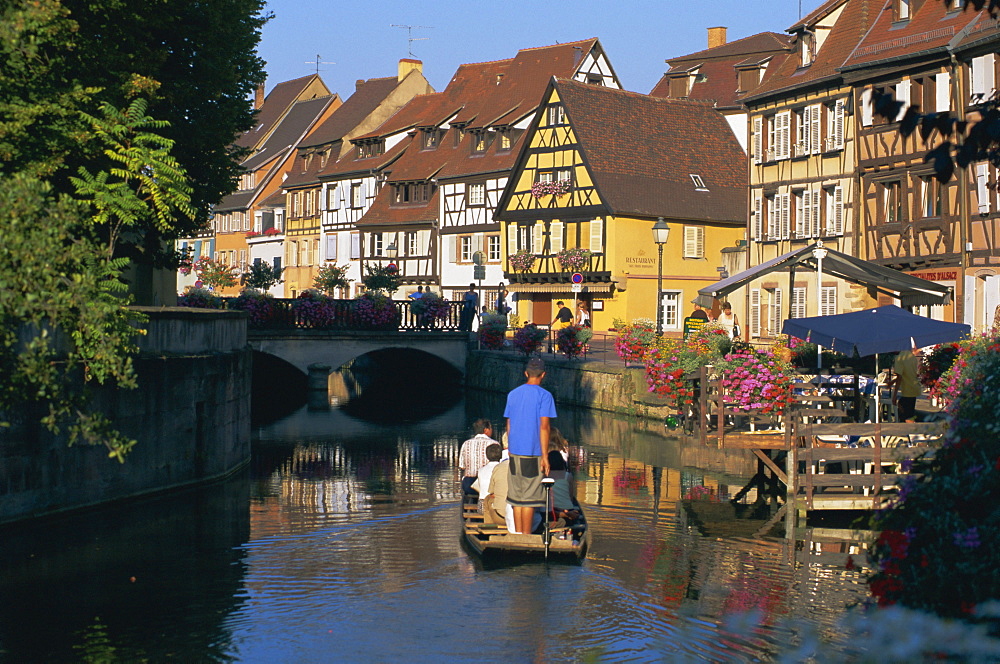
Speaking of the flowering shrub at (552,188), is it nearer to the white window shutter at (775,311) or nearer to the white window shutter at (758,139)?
the white window shutter at (758,139)

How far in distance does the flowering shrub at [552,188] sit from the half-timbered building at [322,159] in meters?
22.1

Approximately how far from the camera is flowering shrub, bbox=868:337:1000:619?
7.09 metres

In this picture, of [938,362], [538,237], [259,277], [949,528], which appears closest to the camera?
[949,528]

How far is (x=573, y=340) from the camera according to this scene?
38.7m

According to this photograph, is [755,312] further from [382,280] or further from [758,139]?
[382,280]

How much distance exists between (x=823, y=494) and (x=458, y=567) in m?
5.52

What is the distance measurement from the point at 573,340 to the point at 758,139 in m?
11.0

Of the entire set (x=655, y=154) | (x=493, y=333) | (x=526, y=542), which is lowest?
(x=526, y=542)

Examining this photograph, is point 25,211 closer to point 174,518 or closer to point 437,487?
point 174,518

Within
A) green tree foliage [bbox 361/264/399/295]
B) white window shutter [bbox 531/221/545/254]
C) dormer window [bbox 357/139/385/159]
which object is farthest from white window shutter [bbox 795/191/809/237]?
dormer window [bbox 357/139/385/159]

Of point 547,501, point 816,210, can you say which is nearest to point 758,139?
point 816,210

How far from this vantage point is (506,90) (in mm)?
64688

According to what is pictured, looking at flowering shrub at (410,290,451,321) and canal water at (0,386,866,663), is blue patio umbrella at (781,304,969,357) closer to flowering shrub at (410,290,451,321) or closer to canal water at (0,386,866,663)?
canal water at (0,386,866,663)

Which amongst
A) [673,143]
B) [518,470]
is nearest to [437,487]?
[518,470]
